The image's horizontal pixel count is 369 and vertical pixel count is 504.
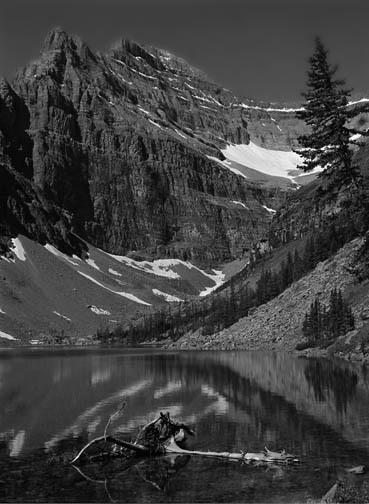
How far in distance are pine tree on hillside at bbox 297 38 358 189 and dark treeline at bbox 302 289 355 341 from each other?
6491 cm

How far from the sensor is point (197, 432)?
101 feet

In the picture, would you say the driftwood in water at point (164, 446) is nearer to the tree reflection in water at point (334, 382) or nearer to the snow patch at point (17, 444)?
the snow patch at point (17, 444)

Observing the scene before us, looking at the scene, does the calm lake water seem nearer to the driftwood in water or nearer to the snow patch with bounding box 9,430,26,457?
the snow patch with bounding box 9,430,26,457

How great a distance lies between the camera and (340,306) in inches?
3939

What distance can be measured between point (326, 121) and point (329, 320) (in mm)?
70866

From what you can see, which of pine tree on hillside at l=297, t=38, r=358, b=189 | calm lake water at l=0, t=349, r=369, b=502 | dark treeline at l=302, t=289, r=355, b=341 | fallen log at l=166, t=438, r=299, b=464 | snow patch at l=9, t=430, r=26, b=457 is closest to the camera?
calm lake water at l=0, t=349, r=369, b=502

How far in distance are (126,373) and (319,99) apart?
48.1 metres

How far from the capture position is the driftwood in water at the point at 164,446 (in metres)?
23.6

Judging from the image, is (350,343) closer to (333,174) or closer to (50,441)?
(333,174)

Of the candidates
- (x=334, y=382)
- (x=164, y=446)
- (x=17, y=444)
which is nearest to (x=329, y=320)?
(x=334, y=382)

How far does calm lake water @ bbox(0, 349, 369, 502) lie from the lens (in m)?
20.2

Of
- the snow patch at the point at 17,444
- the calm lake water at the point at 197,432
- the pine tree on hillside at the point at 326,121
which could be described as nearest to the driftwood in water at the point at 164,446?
the calm lake water at the point at 197,432

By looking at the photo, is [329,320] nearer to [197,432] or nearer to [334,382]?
[334,382]

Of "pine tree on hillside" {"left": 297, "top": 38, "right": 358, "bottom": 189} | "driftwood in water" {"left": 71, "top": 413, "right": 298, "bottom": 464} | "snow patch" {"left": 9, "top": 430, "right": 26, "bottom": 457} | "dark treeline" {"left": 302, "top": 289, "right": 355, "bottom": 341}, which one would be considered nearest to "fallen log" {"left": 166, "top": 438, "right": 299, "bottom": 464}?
"driftwood in water" {"left": 71, "top": 413, "right": 298, "bottom": 464}
